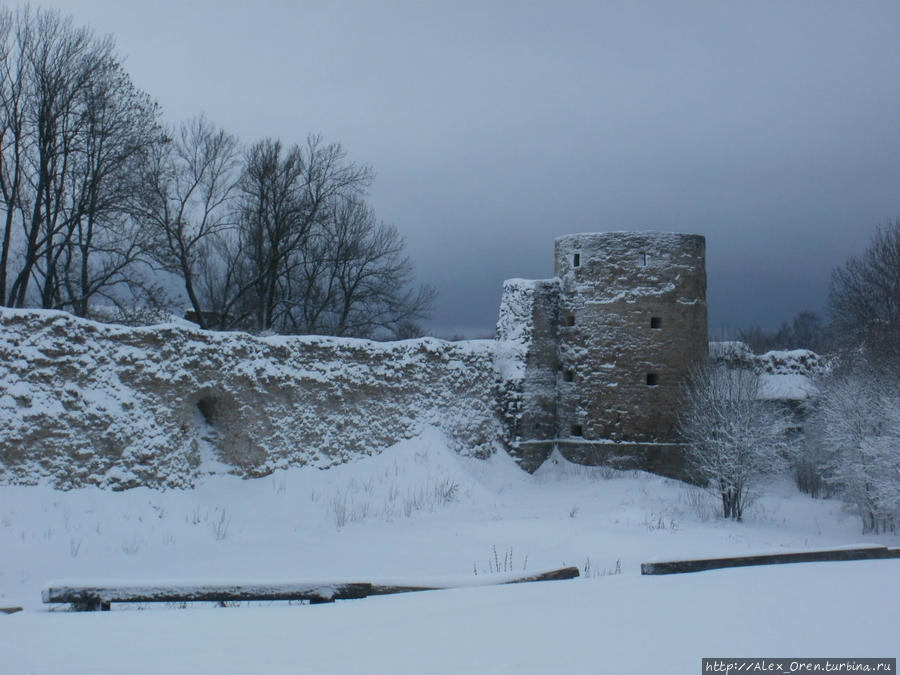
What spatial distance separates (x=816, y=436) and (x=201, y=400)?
49.3 ft

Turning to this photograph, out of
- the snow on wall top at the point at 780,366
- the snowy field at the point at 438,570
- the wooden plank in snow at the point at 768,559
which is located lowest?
the snowy field at the point at 438,570

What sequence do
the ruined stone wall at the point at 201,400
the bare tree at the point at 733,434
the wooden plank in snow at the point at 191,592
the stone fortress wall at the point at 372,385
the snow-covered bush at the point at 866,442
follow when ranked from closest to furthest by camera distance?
the wooden plank in snow at the point at 191,592
the ruined stone wall at the point at 201,400
the stone fortress wall at the point at 372,385
the snow-covered bush at the point at 866,442
the bare tree at the point at 733,434

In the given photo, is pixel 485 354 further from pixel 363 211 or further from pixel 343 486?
pixel 363 211

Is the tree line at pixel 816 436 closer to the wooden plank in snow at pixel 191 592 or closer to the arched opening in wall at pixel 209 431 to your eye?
the arched opening in wall at pixel 209 431

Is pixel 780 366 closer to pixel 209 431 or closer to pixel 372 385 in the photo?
pixel 372 385

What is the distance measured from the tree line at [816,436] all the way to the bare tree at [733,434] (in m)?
0.02

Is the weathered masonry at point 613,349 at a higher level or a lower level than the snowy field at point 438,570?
higher

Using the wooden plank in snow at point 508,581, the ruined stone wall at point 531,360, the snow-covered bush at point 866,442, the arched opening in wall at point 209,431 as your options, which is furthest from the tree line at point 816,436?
the wooden plank in snow at point 508,581

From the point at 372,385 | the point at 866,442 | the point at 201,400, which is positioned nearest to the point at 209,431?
Answer: the point at 201,400

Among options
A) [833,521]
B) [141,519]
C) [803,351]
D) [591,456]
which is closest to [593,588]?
[141,519]

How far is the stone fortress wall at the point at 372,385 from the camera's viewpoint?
45.4 ft

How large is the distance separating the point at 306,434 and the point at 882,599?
516 inches

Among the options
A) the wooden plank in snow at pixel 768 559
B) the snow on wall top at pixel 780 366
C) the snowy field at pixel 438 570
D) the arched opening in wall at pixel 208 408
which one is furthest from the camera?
the snow on wall top at pixel 780 366

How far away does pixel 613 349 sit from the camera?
23.2m
